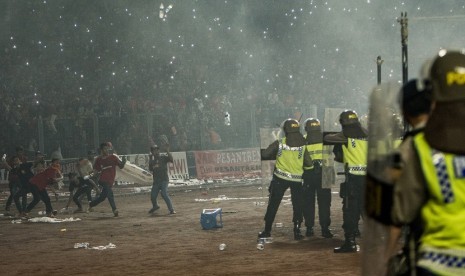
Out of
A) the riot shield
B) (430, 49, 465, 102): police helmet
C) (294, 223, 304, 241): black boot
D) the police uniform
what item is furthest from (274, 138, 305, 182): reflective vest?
(430, 49, 465, 102): police helmet

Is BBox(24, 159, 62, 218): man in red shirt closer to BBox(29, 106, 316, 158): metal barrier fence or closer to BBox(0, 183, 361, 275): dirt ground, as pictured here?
BBox(0, 183, 361, 275): dirt ground

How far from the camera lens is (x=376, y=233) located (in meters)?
3.29

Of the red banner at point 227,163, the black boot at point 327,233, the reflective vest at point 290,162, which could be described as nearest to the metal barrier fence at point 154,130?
the red banner at point 227,163

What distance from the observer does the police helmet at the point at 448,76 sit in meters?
3.06

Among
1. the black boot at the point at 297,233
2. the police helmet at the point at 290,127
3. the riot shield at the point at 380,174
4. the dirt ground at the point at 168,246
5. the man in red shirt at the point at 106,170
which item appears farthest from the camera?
the man in red shirt at the point at 106,170

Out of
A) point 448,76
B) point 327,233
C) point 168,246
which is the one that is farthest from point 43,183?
point 448,76

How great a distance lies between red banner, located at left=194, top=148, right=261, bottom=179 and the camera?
2978cm

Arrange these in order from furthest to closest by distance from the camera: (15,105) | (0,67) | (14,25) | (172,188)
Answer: (14,25) < (0,67) < (15,105) < (172,188)

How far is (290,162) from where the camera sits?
1291 centimetres

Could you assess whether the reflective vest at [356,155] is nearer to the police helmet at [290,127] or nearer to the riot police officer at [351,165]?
the riot police officer at [351,165]

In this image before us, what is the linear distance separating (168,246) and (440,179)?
10.1 metres

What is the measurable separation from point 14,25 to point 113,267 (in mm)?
27228

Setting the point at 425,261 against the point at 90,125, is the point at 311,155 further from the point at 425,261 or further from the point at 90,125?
the point at 90,125

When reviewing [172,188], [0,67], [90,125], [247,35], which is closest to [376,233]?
[172,188]
